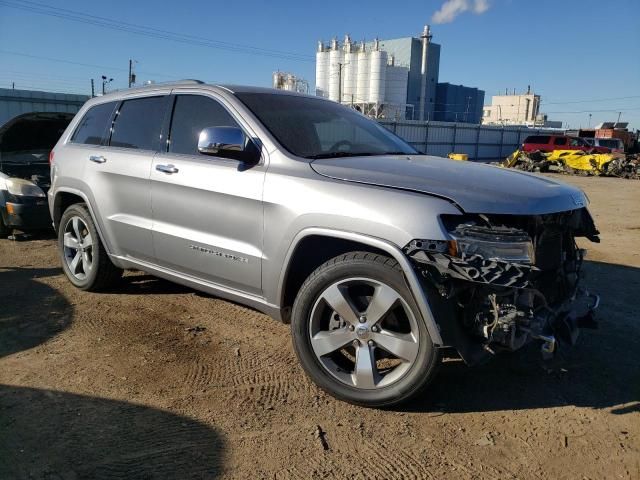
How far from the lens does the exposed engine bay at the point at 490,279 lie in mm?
2596

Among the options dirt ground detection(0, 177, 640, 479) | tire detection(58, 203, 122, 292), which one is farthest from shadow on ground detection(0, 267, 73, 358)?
tire detection(58, 203, 122, 292)

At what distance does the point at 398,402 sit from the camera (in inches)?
115

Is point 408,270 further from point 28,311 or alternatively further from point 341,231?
point 28,311

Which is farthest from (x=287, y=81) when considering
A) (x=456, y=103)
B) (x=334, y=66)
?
(x=456, y=103)

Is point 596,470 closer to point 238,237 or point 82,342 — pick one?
point 238,237

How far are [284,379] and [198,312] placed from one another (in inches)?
57.2

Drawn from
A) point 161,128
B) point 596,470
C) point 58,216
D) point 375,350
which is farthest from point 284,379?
point 58,216

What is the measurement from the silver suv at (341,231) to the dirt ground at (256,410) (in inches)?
13.2

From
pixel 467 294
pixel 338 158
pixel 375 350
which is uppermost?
pixel 338 158

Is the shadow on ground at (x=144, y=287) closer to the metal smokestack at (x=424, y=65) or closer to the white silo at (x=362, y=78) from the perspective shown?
the white silo at (x=362, y=78)

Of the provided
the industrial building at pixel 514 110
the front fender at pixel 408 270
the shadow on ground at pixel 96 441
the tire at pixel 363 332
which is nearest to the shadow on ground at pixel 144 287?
the shadow on ground at pixel 96 441

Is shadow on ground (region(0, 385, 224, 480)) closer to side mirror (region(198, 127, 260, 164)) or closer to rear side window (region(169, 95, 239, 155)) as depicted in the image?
side mirror (region(198, 127, 260, 164))

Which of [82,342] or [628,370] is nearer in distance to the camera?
[628,370]

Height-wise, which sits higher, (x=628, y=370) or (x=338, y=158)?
(x=338, y=158)
